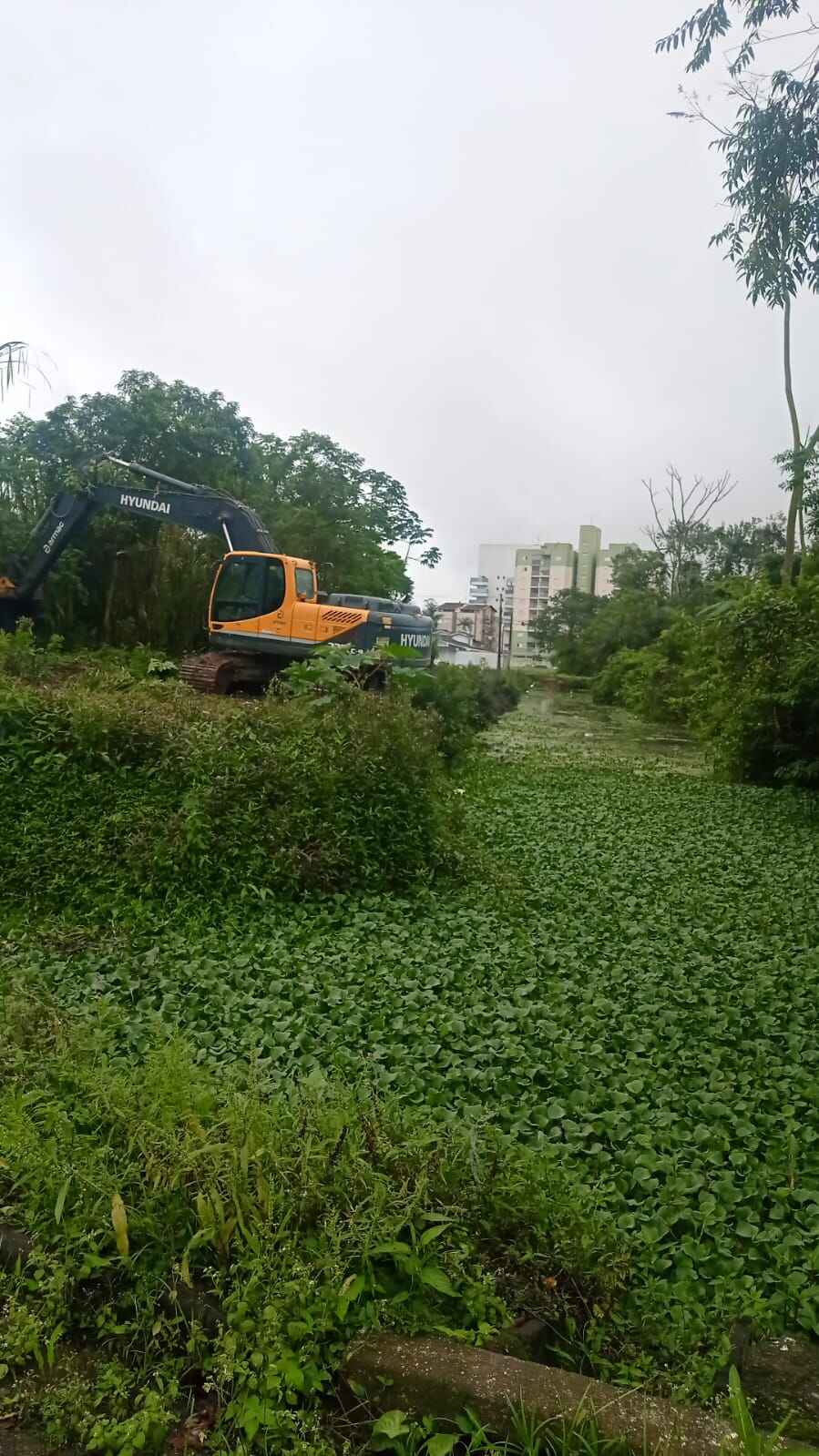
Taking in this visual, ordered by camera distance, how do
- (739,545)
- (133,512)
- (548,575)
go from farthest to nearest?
(548,575)
(739,545)
(133,512)

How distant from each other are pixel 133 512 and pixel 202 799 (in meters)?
9.13

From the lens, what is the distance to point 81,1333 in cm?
221

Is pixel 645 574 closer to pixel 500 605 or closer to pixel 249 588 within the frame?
pixel 500 605

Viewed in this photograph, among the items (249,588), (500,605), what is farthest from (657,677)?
(500,605)

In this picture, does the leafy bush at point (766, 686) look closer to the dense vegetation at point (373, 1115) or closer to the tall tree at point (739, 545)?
the dense vegetation at point (373, 1115)

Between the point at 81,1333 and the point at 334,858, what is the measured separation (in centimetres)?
348

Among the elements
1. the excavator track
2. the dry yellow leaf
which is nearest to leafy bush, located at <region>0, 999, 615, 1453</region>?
the dry yellow leaf

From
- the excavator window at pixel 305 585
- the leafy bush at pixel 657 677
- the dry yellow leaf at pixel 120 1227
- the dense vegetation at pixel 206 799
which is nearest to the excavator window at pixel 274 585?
the excavator window at pixel 305 585

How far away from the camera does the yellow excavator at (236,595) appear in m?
12.3

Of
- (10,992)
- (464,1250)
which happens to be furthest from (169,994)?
(464,1250)

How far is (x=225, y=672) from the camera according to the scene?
12.3m

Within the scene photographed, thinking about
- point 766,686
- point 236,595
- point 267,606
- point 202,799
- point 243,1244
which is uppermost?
point 236,595

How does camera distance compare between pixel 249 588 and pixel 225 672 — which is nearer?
pixel 225 672

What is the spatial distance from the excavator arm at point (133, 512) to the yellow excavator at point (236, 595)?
1 cm
